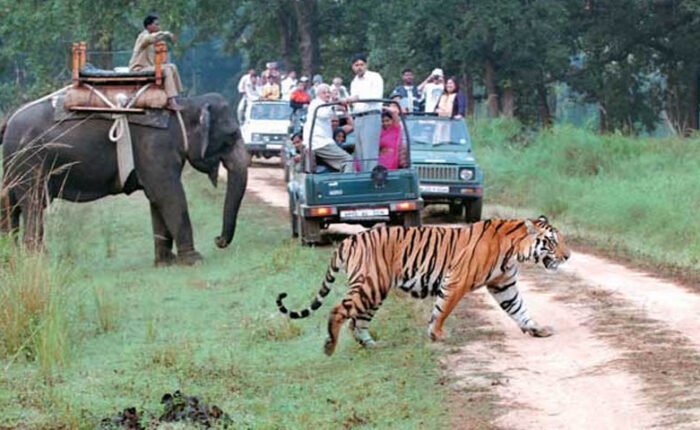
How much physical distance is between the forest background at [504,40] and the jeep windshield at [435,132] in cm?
1693

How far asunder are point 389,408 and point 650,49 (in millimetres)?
37204

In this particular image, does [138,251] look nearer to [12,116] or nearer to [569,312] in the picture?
[12,116]

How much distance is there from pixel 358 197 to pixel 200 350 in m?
7.40

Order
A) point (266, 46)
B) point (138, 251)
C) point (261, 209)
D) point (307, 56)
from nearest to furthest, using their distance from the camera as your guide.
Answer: point (138, 251) → point (261, 209) → point (307, 56) → point (266, 46)

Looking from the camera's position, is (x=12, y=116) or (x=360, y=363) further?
(x=12, y=116)

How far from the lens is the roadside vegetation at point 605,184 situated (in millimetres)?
22562

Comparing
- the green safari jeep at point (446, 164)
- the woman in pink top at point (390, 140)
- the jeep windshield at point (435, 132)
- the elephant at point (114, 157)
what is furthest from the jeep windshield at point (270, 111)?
the woman in pink top at point (390, 140)

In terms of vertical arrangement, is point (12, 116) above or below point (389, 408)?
above

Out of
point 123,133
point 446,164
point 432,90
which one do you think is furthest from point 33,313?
point 432,90

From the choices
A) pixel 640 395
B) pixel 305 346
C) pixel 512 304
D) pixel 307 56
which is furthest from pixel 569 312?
pixel 307 56

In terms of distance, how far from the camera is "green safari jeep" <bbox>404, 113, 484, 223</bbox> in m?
24.3

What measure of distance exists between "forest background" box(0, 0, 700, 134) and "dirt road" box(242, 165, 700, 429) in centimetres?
2605

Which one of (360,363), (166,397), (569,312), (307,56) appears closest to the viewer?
(166,397)

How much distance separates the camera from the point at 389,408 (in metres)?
11.0
